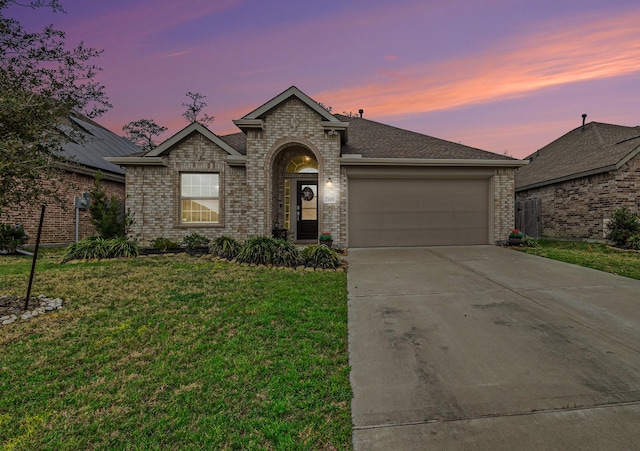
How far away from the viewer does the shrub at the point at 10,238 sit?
8969 mm

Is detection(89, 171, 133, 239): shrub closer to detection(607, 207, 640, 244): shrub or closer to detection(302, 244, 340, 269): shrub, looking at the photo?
detection(302, 244, 340, 269): shrub

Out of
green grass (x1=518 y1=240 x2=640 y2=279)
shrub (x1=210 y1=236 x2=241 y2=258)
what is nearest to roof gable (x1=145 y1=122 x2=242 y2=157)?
shrub (x1=210 y1=236 x2=241 y2=258)

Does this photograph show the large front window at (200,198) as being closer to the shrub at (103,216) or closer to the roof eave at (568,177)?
the shrub at (103,216)

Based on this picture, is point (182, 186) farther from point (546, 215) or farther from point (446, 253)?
point (546, 215)

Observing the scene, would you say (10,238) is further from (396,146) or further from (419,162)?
(419,162)

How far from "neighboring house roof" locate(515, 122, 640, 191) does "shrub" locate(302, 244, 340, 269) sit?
12225 mm

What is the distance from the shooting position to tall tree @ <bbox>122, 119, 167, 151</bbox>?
2942 cm

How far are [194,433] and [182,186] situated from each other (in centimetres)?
970

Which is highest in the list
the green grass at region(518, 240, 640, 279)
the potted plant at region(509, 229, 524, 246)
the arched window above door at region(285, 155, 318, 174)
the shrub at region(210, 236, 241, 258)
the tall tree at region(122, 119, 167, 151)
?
the tall tree at region(122, 119, 167, 151)

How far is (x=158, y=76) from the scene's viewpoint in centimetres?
1348

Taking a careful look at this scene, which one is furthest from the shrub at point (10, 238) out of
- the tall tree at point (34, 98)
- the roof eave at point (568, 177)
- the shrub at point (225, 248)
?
the roof eave at point (568, 177)

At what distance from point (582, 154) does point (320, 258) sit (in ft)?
50.6

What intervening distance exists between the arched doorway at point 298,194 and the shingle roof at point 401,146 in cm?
186

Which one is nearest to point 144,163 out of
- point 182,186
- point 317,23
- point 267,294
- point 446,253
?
point 182,186
